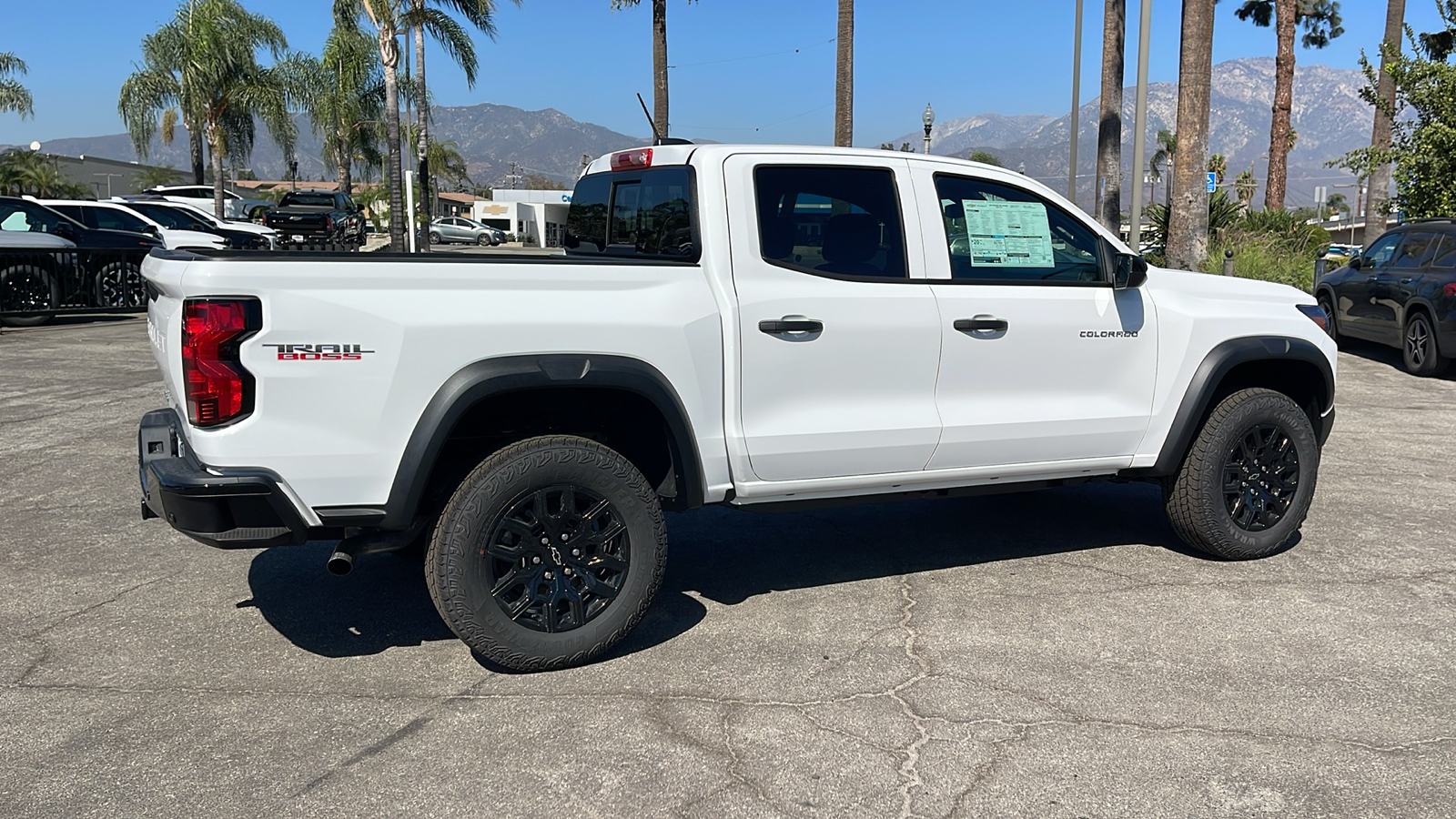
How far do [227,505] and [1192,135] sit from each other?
55.0 feet

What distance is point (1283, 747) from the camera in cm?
368

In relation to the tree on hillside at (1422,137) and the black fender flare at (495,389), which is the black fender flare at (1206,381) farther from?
the tree on hillside at (1422,137)

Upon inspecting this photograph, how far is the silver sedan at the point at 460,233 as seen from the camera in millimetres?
56531

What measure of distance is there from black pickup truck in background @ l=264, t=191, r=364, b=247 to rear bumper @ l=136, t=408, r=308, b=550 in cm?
2886

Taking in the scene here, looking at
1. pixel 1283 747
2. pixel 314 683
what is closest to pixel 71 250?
pixel 314 683

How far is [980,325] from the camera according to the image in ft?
16.0

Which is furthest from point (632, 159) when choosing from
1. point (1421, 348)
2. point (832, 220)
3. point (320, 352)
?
point (1421, 348)

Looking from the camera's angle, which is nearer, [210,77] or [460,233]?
[210,77]

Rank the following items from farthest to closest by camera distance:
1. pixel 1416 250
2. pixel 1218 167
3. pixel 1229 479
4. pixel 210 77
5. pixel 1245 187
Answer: pixel 210 77 < pixel 1245 187 < pixel 1218 167 < pixel 1416 250 < pixel 1229 479

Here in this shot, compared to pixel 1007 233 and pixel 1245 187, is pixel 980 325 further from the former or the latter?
pixel 1245 187

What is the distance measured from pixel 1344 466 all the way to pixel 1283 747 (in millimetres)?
4829

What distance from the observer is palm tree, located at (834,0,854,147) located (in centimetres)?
2316

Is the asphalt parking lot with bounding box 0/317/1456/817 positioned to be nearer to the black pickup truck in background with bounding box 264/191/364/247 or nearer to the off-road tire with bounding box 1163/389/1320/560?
the off-road tire with bounding box 1163/389/1320/560

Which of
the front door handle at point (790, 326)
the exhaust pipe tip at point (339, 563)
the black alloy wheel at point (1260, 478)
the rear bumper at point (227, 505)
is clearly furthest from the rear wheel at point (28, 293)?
the black alloy wheel at point (1260, 478)
